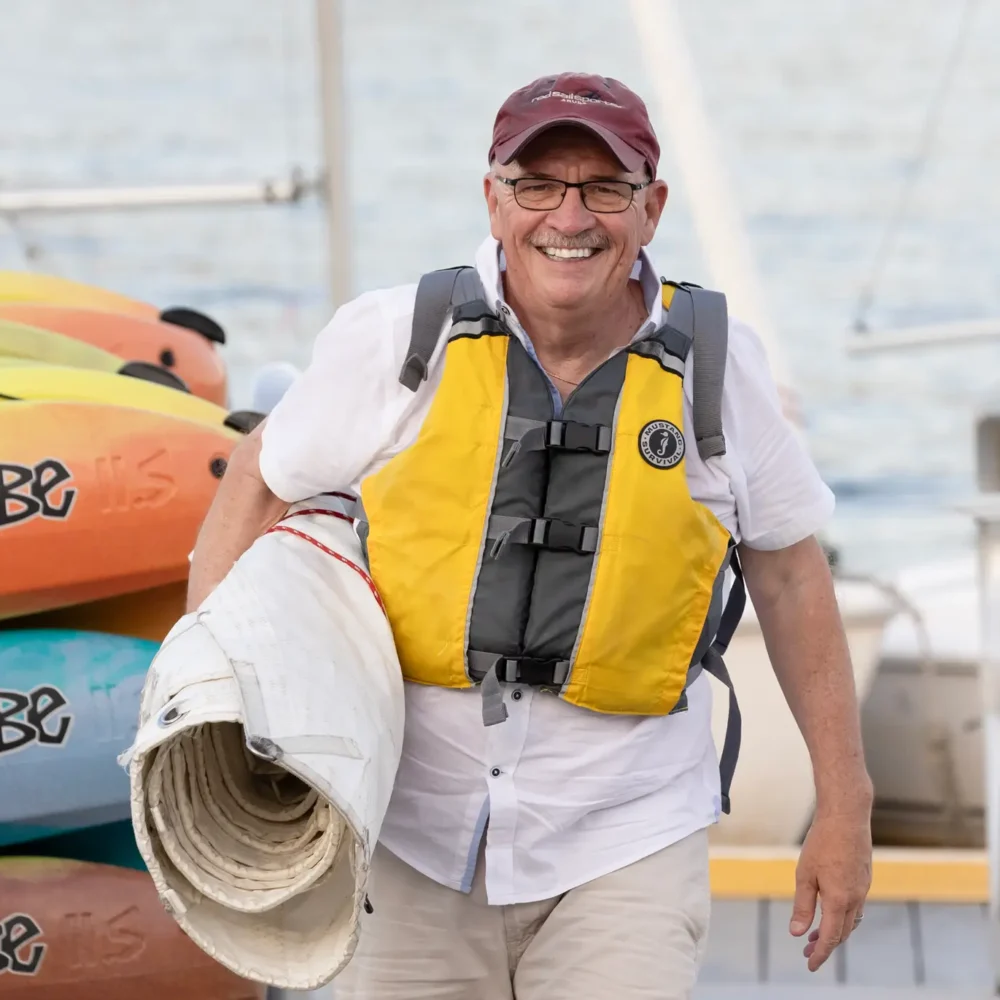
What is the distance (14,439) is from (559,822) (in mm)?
1116

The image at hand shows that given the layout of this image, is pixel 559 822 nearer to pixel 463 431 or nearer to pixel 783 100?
pixel 463 431

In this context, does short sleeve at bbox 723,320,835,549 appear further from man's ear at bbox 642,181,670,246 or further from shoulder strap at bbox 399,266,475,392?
shoulder strap at bbox 399,266,475,392

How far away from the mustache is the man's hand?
74 centimetres

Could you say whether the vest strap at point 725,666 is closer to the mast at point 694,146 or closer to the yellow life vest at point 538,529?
the yellow life vest at point 538,529

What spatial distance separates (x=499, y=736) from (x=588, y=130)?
27.5 inches

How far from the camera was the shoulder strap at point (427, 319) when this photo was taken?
7.02ft

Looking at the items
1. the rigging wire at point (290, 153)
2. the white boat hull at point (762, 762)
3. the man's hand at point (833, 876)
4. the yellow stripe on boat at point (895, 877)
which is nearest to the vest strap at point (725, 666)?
the man's hand at point (833, 876)

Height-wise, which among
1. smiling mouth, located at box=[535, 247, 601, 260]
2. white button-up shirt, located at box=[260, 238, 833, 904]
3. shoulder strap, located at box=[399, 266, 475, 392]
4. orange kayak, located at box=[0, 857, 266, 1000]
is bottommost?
orange kayak, located at box=[0, 857, 266, 1000]

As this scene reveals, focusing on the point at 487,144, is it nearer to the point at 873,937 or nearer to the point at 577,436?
the point at 873,937

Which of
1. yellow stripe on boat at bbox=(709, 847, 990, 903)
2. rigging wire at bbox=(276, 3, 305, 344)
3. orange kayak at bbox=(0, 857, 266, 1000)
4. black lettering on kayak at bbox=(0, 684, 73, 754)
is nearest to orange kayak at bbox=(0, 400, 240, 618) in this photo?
black lettering on kayak at bbox=(0, 684, 73, 754)

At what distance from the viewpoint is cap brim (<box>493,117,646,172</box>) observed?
207 centimetres

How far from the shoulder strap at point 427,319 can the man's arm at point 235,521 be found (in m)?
0.23

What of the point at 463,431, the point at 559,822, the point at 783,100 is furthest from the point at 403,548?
the point at 783,100

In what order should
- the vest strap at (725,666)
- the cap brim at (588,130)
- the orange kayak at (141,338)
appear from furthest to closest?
the orange kayak at (141,338) → the vest strap at (725,666) → the cap brim at (588,130)
